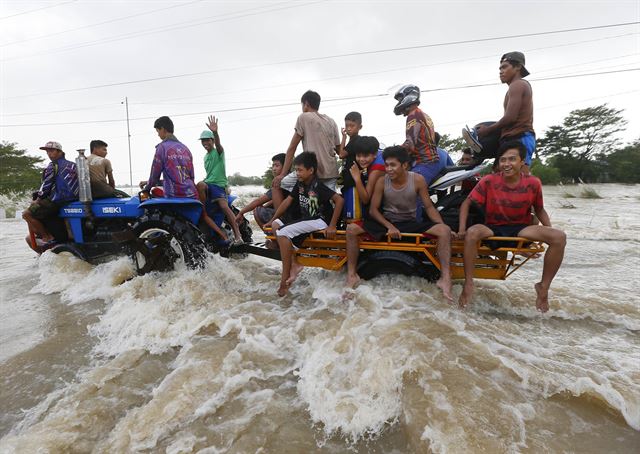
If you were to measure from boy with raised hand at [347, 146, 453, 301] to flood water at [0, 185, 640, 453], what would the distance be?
0.31m

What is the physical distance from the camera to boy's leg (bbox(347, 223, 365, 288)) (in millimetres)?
3203

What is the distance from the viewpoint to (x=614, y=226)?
8.48 metres

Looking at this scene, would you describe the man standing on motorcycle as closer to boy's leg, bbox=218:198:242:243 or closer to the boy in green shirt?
boy's leg, bbox=218:198:242:243

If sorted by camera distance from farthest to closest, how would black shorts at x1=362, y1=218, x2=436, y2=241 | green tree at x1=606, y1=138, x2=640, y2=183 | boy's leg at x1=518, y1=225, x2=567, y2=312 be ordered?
1. green tree at x1=606, y1=138, x2=640, y2=183
2. black shorts at x1=362, y1=218, x2=436, y2=241
3. boy's leg at x1=518, y1=225, x2=567, y2=312

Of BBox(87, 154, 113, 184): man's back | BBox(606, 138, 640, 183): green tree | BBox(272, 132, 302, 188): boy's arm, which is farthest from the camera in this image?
BBox(606, 138, 640, 183): green tree

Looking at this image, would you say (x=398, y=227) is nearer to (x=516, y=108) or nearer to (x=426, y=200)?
(x=426, y=200)

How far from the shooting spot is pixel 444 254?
304 centimetres

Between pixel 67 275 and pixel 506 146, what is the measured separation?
5530 mm

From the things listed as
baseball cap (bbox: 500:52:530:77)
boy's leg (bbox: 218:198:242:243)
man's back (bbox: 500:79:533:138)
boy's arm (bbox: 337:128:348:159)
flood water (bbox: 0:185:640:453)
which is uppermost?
baseball cap (bbox: 500:52:530:77)

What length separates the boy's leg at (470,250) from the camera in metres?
2.88

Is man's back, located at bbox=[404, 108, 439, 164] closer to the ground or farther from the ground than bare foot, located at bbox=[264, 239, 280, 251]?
A: farther from the ground

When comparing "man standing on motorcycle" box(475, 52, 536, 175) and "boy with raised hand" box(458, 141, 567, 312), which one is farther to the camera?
"man standing on motorcycle" box(475, 52, 536, 175)

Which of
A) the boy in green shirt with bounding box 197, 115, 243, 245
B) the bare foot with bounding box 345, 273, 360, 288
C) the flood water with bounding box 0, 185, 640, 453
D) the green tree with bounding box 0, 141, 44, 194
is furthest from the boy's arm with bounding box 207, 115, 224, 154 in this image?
the green tree with bounding box 0, 141, 44, 194

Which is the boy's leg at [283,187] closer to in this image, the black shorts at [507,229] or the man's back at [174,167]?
the man's back at [174,167]
